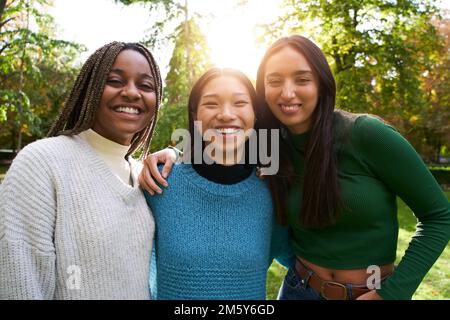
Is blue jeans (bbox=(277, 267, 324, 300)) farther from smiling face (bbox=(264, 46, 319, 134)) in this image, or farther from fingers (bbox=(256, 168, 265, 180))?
smiling face (bbox=(264, 46, 319, 134))

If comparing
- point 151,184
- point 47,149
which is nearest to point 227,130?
point 151,184

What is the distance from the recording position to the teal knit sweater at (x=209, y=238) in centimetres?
201

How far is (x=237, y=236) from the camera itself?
6.87 feet

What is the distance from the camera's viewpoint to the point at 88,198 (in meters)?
1.88

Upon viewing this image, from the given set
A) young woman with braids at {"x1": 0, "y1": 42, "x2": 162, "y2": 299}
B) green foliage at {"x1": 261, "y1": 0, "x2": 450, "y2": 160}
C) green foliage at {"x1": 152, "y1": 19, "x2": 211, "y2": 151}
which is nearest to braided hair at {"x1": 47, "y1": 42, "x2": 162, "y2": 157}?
young woman with braids at {"x1": 0, "y1": 42, "x2": 162, "y2": 299}

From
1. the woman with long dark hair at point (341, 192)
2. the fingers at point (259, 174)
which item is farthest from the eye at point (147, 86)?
the fingers at point (259, 174)

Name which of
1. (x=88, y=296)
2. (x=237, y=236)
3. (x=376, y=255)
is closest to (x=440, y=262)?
(x=376, y=255)

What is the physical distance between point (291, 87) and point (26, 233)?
5.06ft

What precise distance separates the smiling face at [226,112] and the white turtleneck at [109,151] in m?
0.52

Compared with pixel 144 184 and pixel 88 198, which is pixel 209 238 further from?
pixel 88 198

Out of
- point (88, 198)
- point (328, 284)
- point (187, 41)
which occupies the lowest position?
point (328, 284)

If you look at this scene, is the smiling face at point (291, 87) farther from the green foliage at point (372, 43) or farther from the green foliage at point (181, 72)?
the green foliage at point (372, 43)

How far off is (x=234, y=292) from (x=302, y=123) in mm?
1062

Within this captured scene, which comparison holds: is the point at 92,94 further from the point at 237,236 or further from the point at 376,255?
the point at 376,255
